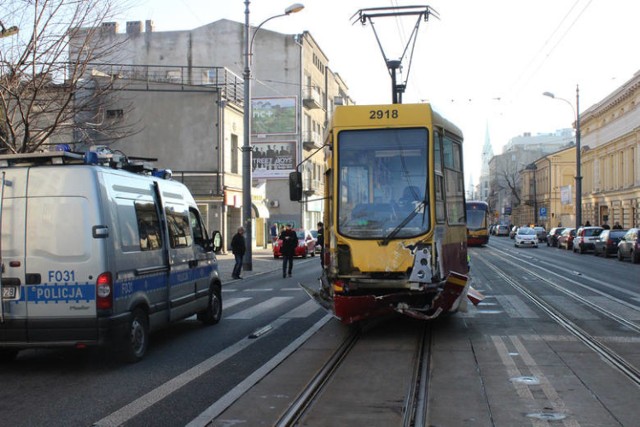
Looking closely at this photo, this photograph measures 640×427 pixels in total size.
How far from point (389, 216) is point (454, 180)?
5.85 ft

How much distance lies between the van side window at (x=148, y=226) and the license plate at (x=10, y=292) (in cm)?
149

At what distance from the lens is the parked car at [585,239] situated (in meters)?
37.0

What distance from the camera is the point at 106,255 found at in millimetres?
7082

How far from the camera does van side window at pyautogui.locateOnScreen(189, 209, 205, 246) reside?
10.2 meters

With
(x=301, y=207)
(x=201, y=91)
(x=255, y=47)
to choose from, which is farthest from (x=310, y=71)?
(x=201, y=91)

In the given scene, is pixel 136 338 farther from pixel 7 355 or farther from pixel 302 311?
pixel 302 311

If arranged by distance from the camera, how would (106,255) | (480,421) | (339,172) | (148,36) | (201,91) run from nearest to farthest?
(480,421) < (106,255) < (339,172) < (201,91) < (148,36)

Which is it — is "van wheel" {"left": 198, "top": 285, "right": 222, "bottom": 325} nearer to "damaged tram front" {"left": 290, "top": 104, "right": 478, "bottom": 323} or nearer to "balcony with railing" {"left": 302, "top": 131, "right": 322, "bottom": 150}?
"damaged tram front" {"left": 290, "top": 104, "right": 478, "bottom": 323}

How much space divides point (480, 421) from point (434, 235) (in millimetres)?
3833

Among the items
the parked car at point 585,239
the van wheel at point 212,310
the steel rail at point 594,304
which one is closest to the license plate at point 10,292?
the van wheel at point 212,310

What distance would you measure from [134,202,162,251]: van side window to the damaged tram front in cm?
241

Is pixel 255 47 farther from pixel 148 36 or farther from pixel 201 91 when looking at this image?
pixel 201 91

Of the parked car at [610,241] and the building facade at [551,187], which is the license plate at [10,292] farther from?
the building facade at [551,187]

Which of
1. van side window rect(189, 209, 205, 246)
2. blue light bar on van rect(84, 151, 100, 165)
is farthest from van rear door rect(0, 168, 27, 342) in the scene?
van side window rect(189, 209, 205, 246)
